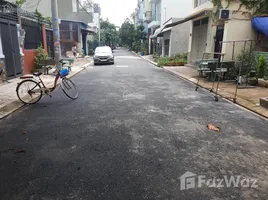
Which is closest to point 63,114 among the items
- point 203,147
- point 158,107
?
point 158,107

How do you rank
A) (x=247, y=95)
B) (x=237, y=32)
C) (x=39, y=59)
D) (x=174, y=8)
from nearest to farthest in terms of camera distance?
(x=247, y=95) < (x=237, y=32) < (x=39, y=59) < (x=174, y=8)

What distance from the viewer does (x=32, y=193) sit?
2707 mm

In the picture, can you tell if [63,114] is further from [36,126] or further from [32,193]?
[32,193]

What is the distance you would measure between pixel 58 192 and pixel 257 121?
484 centimetres

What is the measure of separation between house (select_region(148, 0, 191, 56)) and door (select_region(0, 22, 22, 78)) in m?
12.4

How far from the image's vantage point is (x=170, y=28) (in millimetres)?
22547

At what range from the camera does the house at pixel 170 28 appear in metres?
22.6

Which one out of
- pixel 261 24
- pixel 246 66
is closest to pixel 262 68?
pixel 246 66

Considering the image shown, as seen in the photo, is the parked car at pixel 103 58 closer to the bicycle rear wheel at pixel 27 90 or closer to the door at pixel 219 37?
the door at pixel 219 37

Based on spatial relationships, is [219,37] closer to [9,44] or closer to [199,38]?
[199,38]

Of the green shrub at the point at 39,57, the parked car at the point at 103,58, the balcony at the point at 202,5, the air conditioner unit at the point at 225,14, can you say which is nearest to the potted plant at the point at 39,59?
the green shrub at the point at 39,57

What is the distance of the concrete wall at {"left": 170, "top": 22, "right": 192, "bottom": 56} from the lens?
74.1ft

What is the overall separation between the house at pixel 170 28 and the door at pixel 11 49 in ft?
40.6

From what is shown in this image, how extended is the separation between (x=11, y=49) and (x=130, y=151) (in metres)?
9.12
